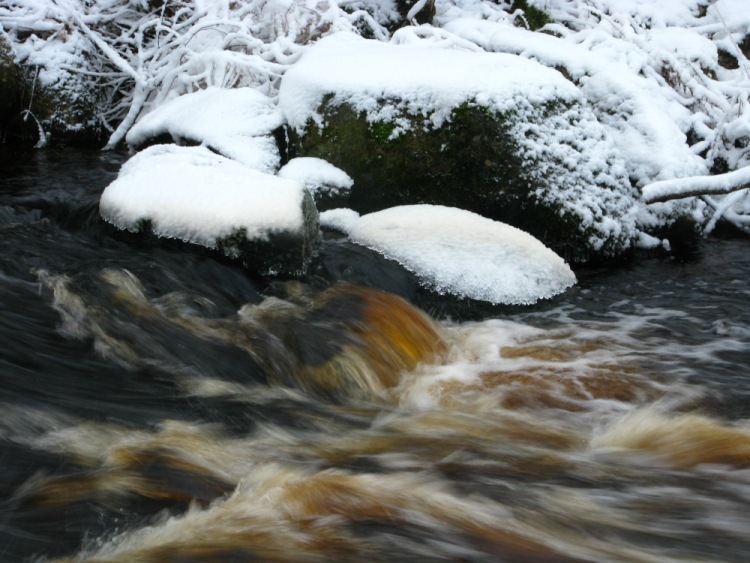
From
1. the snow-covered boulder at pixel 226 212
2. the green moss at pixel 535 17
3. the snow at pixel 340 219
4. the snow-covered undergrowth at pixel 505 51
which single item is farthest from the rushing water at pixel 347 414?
the green moss at pixel 535 17

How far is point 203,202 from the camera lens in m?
3.89

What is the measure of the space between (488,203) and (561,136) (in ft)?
2.21

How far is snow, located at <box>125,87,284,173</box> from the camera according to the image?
5410mm

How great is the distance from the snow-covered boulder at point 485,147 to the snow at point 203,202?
1143mm

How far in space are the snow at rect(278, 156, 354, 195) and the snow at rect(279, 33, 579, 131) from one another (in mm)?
386

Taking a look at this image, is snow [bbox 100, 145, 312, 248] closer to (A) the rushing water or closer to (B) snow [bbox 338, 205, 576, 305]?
(A) the rushing water

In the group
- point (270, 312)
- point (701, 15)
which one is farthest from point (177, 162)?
point (701, 15)

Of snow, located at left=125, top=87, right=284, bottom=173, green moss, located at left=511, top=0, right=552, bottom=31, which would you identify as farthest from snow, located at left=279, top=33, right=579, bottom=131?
green moss, located at left=511, top=0, right=552, bottom=31

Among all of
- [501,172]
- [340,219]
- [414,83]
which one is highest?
[414,83]

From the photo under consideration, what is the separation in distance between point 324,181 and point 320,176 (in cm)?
4

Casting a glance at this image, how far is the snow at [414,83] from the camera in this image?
4844 millimetres

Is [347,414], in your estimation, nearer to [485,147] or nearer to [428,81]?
[485,147]

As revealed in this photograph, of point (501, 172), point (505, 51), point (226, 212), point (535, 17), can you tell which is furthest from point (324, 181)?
point (535, 17)

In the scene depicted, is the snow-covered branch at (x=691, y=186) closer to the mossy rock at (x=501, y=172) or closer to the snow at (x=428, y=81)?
the snow at (x=428, y=81)
